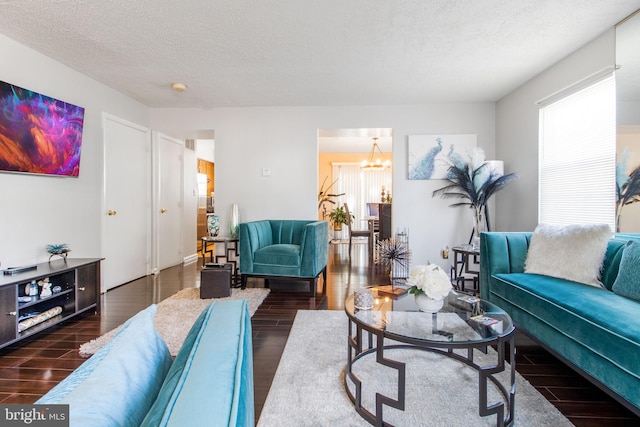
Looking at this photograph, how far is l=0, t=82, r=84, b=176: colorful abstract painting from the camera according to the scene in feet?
8.21

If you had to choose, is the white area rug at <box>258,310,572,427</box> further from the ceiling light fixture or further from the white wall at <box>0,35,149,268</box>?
the ceiling light fixture

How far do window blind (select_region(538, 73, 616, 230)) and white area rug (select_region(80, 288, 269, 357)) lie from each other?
10.5ft

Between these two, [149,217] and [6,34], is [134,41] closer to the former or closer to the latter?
[6,34]

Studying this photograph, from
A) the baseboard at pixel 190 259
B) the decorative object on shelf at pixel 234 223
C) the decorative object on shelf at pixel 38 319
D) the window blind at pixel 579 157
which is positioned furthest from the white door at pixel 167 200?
the window blind at pixel 579 157

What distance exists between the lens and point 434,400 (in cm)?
160

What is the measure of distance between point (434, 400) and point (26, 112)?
3782mm

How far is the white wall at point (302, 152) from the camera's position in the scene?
4.36m

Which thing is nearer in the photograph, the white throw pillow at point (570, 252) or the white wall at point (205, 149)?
the white throw pillow at point (570, 252)

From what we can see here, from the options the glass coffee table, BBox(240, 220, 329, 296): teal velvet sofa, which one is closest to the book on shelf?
the glass coffee table

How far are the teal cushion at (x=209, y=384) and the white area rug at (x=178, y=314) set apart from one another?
1789mm

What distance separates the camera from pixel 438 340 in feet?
4.54

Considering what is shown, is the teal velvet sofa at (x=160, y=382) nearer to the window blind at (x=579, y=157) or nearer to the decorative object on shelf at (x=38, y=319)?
the decorative object on shelf at (x=38, y=319)

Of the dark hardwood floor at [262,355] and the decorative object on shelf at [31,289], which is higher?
the decorative object on shelf at [31,289]

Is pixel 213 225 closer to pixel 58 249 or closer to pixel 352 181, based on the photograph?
pixel 58 249
